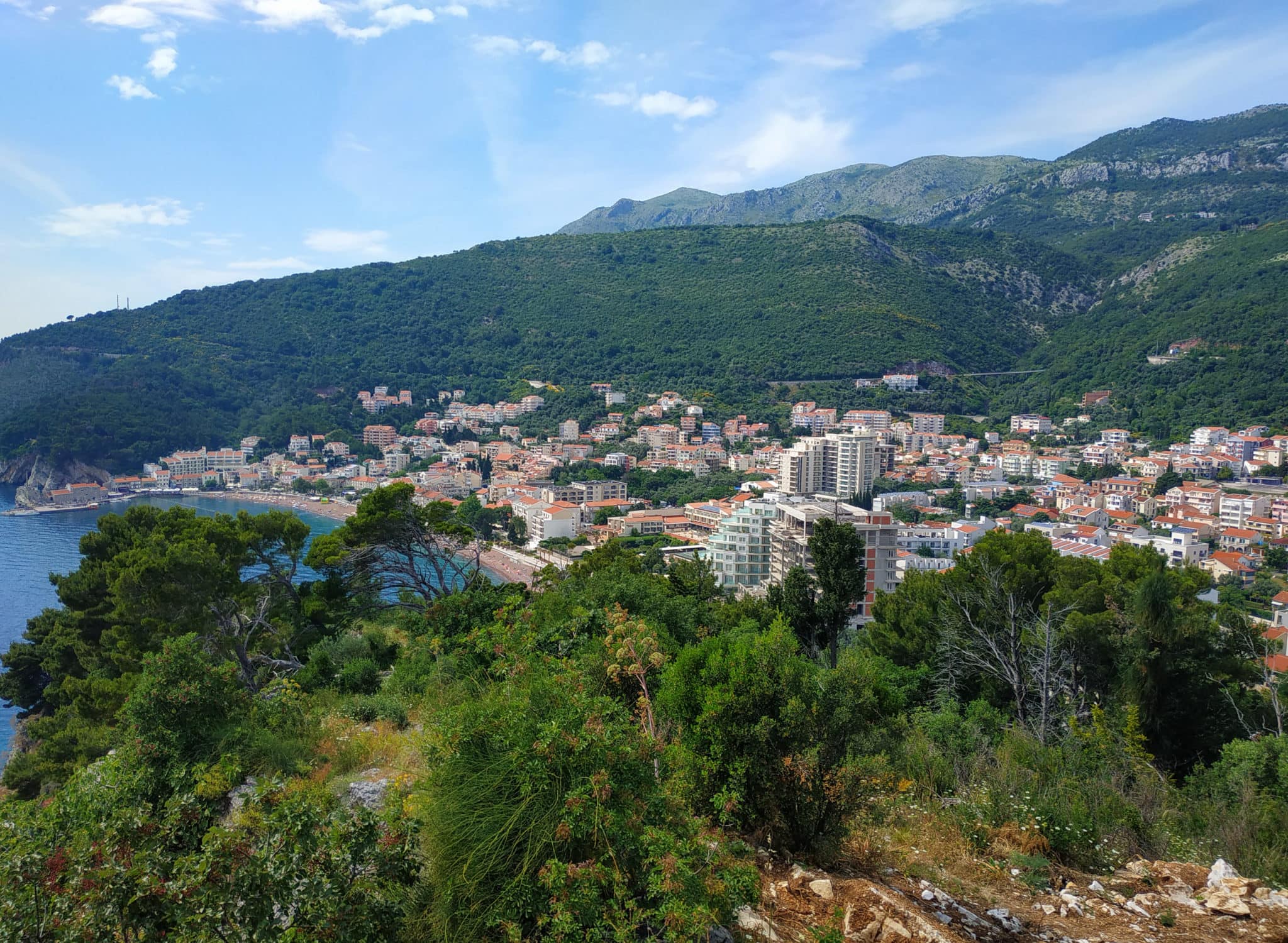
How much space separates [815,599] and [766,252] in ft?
260

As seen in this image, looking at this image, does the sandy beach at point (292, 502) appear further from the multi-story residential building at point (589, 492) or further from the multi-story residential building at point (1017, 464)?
the multi-story residential building at point (1017, 464)

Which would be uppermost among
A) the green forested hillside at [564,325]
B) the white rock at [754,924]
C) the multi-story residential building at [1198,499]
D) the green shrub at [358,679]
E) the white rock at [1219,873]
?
the green forested hillside at [564,325]

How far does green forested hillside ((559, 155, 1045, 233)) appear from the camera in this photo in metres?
137

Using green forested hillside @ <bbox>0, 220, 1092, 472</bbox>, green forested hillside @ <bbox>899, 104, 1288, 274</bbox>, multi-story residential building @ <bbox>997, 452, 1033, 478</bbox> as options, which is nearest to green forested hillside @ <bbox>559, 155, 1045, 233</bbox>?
green forested hillside @ <bbox>899, 104, 1288, 274</bbox>

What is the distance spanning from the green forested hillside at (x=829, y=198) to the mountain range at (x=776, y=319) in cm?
3109

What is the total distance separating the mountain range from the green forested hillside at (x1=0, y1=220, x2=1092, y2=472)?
0.29m

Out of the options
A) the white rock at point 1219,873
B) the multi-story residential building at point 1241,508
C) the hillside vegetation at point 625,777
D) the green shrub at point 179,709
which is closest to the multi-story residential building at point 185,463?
the hillside vegetation at point 625,777

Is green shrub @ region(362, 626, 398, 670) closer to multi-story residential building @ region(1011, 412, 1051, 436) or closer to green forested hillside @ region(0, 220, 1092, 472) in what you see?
multi-story residential building @ region(1011, 412, 1051, 436)

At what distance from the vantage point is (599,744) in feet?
7.15

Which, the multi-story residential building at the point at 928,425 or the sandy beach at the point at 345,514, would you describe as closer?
the sandy beach at the point at 345,514

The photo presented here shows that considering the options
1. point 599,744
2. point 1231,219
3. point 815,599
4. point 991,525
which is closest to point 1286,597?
point 991,525

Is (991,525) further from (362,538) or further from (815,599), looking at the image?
(362,538)

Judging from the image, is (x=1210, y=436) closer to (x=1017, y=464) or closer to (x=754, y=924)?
(x=1017, y=464)

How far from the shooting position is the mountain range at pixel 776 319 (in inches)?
2261
